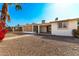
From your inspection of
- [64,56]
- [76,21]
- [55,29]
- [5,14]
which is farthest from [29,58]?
[55,29]

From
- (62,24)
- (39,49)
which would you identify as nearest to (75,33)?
(62,24)

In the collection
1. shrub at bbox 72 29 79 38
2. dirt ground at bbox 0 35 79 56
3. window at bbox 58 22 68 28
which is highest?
window at bbox 58 22 68 28

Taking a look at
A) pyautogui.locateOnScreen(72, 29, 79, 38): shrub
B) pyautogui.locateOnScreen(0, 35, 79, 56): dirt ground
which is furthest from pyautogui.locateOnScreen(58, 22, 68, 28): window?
pyautogui.locateOnScreen(0, 35, 79, 56): dirt ground

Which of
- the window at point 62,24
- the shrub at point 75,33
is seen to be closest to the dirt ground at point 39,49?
the shrub at point 75,33

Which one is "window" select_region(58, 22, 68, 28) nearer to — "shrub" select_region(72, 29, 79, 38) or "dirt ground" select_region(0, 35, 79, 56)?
"shrub" select_region(72, 29, 79, 38)

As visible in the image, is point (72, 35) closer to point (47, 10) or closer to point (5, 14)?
point (47, 10)

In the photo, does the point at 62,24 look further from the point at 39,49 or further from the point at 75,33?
the point at 39,49

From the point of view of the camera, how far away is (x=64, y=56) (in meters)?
6.96

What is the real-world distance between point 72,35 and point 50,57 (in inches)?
336

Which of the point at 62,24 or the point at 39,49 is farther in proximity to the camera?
the point at 62,24

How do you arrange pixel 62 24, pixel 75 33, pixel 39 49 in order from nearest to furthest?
pixel 39 49, pixel 75 33, pixel 62 24

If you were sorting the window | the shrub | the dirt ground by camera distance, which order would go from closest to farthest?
1. the dirt ground
2. the shrub
3. the window

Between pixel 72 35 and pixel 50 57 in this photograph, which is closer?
pixel 50 57

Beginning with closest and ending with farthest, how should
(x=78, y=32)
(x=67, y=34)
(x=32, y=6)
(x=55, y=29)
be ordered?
(x=32, y=6), (x=78, y=32), (x=67, y=34), (x=55, y=29)
